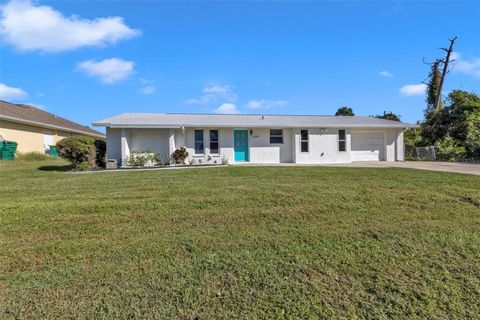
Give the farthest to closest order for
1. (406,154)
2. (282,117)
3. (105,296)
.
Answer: (406,154) → (282,117) → (105,296)

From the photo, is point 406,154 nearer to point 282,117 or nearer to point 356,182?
point 282,117

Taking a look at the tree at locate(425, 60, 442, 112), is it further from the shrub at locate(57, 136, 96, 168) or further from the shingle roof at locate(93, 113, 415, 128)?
the shrub at locate(57, 136, 96, 168)

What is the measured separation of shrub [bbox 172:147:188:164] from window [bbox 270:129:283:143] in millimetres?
5372

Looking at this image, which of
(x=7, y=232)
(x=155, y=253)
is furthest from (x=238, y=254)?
(x=7, y=232)

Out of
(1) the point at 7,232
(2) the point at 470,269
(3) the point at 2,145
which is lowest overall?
(2) the point at 470,269

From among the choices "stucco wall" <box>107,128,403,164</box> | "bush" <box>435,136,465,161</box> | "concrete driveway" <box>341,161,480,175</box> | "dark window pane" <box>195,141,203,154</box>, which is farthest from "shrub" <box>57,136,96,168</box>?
"bush" <box>435,136,465,161</box>

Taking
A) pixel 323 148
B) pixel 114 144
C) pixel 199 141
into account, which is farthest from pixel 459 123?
pixel 114 144

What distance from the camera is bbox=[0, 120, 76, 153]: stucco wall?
59.3 feet

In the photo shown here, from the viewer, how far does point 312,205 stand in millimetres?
5875

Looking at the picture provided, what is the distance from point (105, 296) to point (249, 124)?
14.5 m

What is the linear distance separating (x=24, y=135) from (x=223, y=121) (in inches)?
544

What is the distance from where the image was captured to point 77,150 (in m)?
12.9

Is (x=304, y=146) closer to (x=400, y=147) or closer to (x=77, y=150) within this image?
(x=400, y=147)

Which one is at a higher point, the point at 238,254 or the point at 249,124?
the point at 249,124
